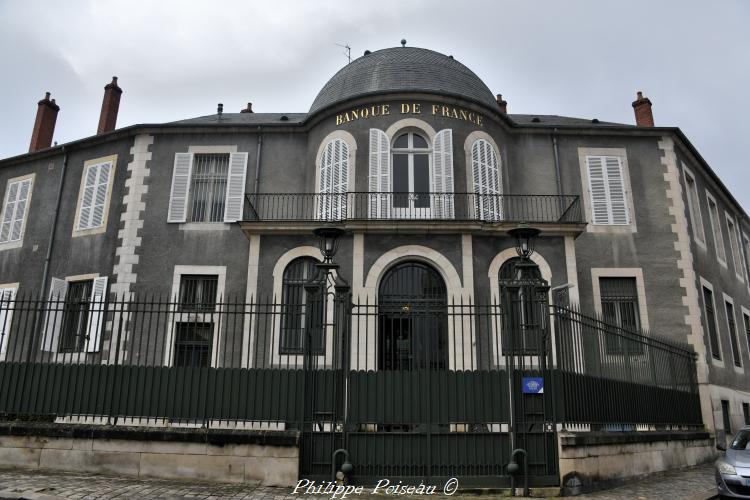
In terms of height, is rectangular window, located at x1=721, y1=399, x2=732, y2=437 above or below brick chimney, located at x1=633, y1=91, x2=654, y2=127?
below

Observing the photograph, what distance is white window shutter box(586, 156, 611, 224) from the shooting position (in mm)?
17266

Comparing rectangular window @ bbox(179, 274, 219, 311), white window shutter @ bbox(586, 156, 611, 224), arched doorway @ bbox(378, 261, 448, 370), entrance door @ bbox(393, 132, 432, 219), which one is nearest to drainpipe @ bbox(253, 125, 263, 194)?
rectangular window @ bbox(179, 274, 219, 311)

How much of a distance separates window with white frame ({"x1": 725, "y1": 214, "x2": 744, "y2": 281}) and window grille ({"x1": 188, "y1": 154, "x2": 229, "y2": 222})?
1748 cm

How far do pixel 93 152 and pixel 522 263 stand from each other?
14.6 meters

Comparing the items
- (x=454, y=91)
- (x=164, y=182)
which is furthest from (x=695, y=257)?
(x=164, y=182)

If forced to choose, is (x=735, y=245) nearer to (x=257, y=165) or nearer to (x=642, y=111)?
(x=642, y=111)

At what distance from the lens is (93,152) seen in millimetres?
18719

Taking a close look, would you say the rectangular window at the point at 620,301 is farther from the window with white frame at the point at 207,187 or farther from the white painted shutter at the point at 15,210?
the white painted shutter at the point at 15,210

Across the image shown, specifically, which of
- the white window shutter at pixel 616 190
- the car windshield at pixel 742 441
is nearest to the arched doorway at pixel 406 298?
the car windshield at pixel 742 441

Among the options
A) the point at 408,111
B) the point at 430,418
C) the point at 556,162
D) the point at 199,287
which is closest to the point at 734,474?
the point at 430,418

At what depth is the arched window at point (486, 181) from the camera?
633 inches

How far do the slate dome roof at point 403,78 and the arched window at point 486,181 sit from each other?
1.33 meters

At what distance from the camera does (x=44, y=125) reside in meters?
21.3

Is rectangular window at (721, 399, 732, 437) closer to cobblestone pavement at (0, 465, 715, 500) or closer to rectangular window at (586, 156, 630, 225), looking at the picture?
rectangular window at (586, 156, 630, 225)
